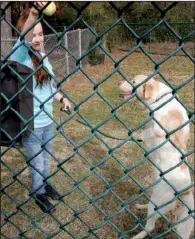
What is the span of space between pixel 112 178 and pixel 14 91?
267 cm

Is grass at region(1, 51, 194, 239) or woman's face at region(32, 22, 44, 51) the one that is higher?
woman's face at region(32, 22, 44, 51)

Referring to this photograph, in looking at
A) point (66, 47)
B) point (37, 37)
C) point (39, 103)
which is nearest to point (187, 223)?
point (39, 103)

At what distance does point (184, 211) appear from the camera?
249 centimetres

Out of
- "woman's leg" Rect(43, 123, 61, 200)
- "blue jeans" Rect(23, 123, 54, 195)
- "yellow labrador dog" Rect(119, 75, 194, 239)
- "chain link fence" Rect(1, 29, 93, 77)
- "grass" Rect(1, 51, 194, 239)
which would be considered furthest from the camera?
"chain link fence" Rect(1, 29, 93, 77)

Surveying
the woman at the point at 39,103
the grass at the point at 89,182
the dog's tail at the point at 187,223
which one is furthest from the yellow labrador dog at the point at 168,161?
the woman at the point at 39,103

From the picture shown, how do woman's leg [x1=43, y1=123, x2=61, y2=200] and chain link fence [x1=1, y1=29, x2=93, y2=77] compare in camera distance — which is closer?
woman's leg [x1=43, y1=123, x2=61, y2=200]

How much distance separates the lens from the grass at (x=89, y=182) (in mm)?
1907

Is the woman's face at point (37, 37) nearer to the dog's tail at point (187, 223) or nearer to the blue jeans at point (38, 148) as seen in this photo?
the blue jeans at point (38, 148)

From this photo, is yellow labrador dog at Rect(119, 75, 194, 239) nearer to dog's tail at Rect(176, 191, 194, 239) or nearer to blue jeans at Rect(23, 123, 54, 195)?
dog's tail at Rect(176, 191, 194, 239)

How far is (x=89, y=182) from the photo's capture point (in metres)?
3.80

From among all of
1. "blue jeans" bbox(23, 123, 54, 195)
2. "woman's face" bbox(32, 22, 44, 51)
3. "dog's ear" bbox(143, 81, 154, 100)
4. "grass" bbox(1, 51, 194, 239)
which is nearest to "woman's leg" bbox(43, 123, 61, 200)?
"blue jeans" bbox(23, 123, 54, 195)

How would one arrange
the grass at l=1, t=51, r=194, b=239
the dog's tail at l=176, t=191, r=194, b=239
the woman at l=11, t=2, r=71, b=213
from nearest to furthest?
the grass at l=1, t=51, r=194, b=239
the dog's tail at l=176, t=191, r=194, b=239
the woman at l=11, t=2, r=71, b=213

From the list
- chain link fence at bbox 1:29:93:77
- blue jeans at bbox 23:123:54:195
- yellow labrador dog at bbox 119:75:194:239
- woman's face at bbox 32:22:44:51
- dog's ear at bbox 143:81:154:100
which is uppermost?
chain link fence at bbox 1:29:93:77

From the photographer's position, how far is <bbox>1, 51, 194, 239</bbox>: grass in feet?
6.26
